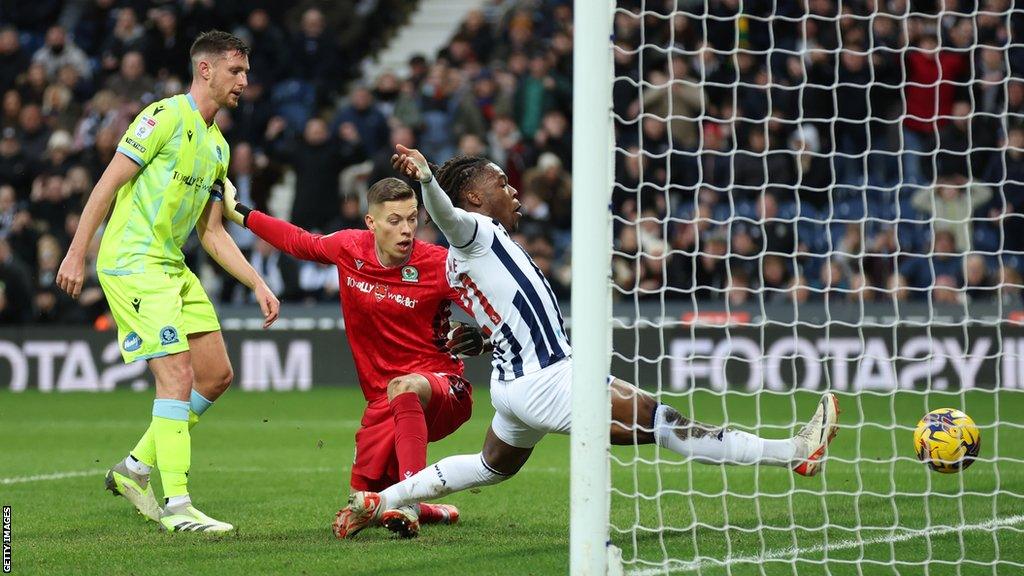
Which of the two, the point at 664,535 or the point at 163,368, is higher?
the point at 163,368

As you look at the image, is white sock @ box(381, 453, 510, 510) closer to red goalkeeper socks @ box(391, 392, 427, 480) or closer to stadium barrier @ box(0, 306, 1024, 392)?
red goalkeeper socks @ box(391, 392, 427, 480)

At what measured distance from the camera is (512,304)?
5473 millimetres

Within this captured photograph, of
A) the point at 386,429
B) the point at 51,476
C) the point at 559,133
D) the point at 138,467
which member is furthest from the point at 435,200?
the point at 559,133

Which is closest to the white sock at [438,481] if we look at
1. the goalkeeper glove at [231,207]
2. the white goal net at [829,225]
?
the goalkeeper glove at [231,207]

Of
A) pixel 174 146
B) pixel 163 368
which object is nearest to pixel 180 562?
pixel 163 368

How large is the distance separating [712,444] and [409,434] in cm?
137

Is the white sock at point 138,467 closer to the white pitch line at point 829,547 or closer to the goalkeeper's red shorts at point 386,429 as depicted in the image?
the goalkeeper's red shorts at point 386,429

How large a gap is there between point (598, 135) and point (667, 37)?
10.9 m

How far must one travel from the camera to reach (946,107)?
14266 millimetres

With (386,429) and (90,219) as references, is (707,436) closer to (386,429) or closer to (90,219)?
(386,429)

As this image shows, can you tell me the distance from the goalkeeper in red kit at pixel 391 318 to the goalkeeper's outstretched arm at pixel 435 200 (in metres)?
0.99

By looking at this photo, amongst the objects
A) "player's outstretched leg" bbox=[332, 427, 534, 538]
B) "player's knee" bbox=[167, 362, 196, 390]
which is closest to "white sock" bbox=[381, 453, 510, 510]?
"player's outstretched leg" bbox=[332, 427, 534, 538]

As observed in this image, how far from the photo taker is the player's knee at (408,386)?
6.05 metres

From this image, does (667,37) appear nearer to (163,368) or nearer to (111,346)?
(111,346)
